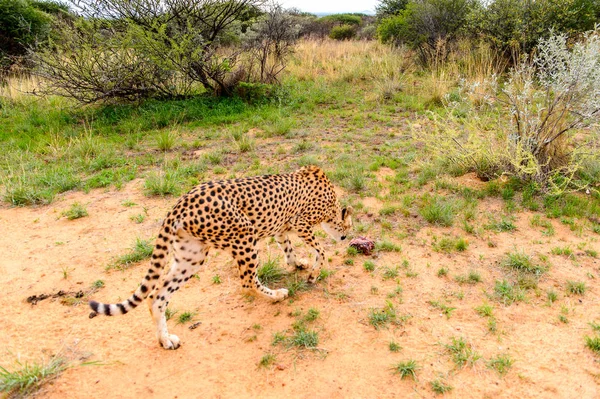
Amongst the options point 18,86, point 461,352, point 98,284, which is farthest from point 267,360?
point 18,86

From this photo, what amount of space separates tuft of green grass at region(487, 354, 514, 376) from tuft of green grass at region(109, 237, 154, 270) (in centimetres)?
338

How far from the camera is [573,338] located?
3.12 m

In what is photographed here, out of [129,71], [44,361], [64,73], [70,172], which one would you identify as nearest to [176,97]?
[129,71]

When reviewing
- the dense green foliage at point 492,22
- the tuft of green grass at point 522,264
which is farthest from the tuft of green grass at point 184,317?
the dense green foliage at point 492,22

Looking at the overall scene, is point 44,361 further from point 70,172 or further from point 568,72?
point 568,72

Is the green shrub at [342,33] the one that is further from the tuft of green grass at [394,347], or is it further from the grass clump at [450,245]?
the tuft of green grass at [394,347]

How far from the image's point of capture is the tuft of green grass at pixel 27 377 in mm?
2684

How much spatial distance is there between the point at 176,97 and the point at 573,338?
9.58 meters

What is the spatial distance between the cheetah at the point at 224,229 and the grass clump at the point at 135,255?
2.62 ft

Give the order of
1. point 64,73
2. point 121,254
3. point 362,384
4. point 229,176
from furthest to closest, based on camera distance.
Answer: point 64,73 < point 229,176 < point 121,254 < point 362,384

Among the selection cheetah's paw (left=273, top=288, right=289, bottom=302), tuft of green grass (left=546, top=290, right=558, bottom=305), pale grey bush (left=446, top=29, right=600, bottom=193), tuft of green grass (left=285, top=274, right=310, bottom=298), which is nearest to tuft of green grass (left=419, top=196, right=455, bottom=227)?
pale grey bush (left=446, top=29, right=600, bottom=193)

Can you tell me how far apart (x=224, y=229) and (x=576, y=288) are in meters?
3.17

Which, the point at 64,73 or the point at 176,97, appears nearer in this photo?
the point at 64,73

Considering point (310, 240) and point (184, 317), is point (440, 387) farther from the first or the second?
point (184, 317)
